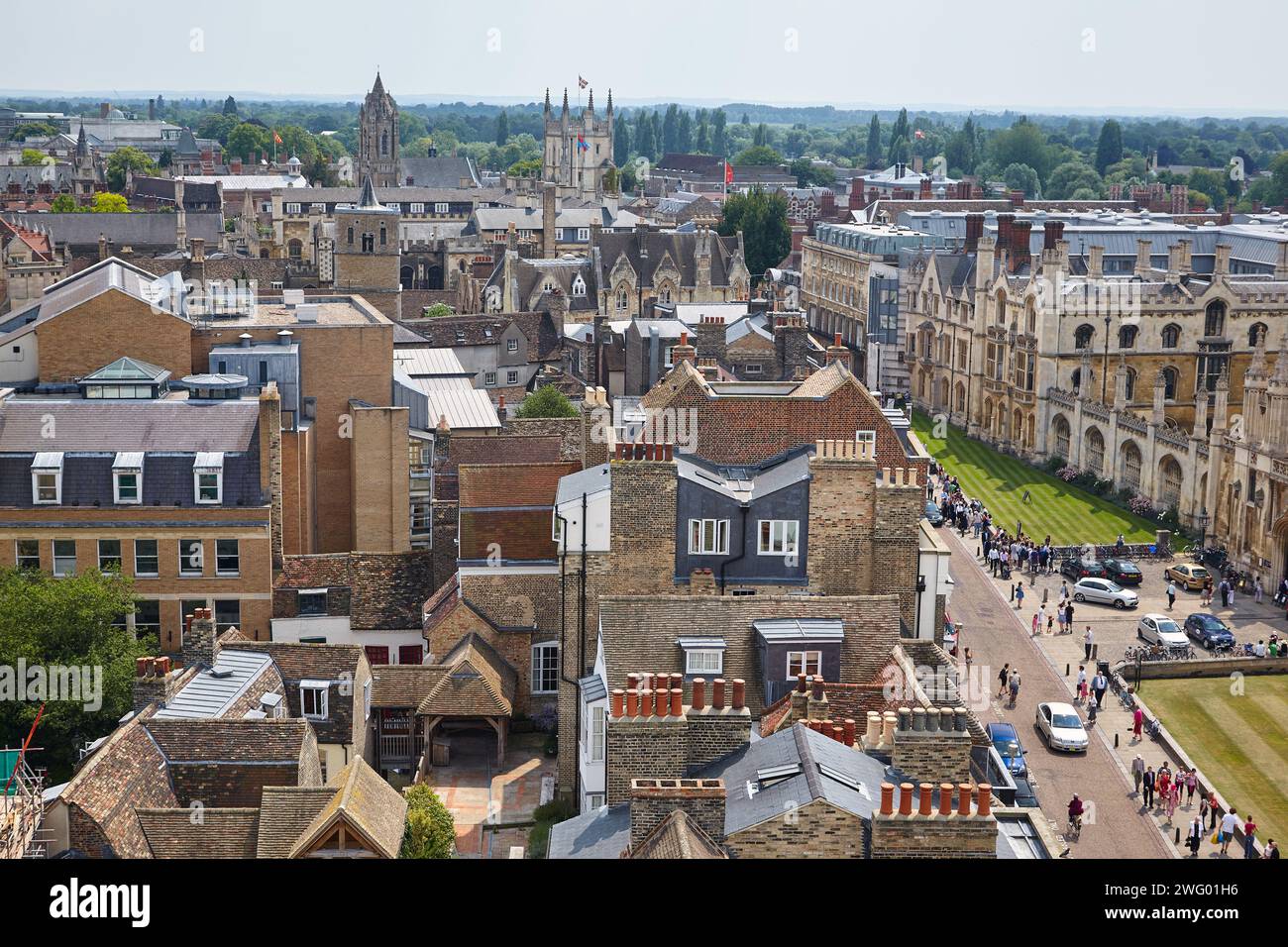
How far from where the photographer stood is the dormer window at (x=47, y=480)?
1453 inches

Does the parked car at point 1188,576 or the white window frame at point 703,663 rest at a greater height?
the white window frame at point 703,663

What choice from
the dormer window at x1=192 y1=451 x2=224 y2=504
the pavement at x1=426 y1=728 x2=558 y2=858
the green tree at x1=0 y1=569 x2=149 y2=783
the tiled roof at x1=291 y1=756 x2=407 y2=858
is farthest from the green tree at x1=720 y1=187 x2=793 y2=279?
the tiled roof at x1=291 y1=756 x2=407 y2=858

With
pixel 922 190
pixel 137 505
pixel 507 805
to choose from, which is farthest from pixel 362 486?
pixel 922 190

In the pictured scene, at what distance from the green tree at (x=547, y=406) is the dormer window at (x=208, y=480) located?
901 inches

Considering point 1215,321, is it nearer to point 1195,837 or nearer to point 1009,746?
point 1009,746

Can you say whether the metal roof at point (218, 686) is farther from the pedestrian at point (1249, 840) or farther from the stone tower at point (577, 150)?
the stone tower at point (577, 150)

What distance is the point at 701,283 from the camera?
94250 mm

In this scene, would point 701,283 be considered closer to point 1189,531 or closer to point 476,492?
point 1189,531

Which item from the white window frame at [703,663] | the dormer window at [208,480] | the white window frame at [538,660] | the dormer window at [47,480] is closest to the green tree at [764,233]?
the dormer window at [208,480]

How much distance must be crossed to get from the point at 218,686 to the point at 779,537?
427 inches

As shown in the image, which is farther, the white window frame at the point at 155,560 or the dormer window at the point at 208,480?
the dormer window at the point at 208,480

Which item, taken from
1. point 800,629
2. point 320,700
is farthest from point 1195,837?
point 320,700

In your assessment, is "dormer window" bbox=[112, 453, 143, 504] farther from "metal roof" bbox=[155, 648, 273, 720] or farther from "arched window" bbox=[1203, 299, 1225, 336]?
"arched window" bbox=[1203, 299, 1225, 336]

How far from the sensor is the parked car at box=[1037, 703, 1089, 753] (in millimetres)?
36344
